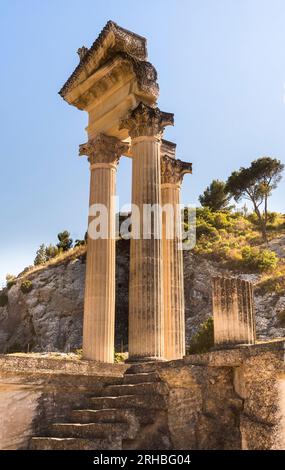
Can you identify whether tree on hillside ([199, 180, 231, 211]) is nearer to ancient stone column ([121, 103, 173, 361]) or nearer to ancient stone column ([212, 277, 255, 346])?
ancient stone column ([121, 103, 173, 361])

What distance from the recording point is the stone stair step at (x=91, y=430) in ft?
31.2

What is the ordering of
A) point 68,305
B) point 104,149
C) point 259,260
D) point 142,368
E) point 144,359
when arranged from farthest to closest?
1. point 259,260
2. point 68,305
3. point 104,149
4. point 144,359
5. point 142,368

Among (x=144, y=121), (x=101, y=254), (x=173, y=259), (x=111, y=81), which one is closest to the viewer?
(x=144, y=121)

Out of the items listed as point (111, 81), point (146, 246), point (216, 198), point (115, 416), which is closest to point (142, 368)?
point (115, 416)

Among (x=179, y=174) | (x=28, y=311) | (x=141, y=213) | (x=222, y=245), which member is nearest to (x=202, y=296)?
(x=222, y=245)

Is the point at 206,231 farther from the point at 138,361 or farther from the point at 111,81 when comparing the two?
the point at 138,361

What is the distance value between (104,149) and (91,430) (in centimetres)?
991

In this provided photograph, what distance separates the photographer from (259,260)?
44.9 m

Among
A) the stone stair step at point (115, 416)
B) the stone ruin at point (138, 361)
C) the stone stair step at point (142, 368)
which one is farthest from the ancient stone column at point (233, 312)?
the stone stair step at point (142, 368)

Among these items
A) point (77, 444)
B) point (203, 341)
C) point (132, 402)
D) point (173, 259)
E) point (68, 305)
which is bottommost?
point (77, 444)

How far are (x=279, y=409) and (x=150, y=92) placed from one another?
35.6 ft

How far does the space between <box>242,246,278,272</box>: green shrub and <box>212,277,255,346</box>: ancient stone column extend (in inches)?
1372

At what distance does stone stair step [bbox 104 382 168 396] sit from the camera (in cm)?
1012

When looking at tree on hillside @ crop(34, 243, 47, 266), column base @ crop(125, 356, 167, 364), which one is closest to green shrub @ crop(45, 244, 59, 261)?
tree on hillside @ crop(34, 243, 47, 266)
